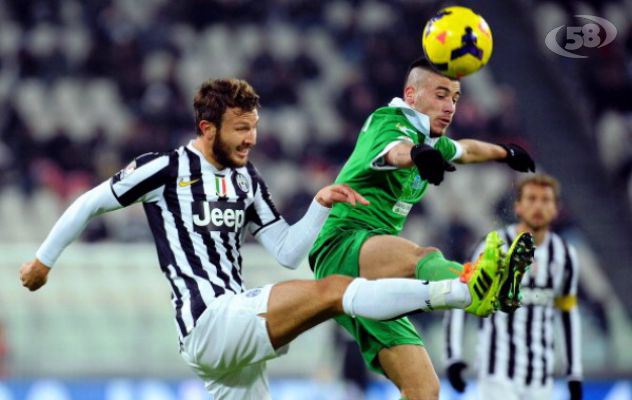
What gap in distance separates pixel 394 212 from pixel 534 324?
6.01 ft

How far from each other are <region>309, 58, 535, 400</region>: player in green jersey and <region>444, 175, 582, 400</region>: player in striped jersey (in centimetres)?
124

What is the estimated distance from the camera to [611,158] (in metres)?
14.4

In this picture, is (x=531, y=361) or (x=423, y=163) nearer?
(x=423, y=163)

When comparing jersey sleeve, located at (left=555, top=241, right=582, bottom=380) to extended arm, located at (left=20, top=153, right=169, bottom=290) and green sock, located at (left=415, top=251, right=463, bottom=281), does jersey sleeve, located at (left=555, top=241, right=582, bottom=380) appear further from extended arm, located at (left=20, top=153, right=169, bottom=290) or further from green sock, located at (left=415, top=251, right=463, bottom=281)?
extended arm, located at (left=20, top=153, right=169, bottom=290)

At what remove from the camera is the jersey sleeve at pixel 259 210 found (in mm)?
5574

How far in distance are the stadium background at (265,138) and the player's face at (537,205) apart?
411cm

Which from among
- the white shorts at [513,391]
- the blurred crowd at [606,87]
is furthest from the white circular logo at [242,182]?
the blurred crowd at [606,87]

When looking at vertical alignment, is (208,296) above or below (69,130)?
below

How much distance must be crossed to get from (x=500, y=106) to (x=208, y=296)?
35.4 ft

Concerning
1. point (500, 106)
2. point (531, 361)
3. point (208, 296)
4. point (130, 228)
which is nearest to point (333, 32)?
point (500, 106)

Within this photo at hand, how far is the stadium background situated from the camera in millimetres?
11016

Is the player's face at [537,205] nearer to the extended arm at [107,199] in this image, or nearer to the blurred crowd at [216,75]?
the extended arm at [107,199]

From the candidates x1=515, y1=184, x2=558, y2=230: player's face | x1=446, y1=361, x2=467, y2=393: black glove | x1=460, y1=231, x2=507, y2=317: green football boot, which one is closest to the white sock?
x1=460, y1=231, x2=507, y2=317: green football boot

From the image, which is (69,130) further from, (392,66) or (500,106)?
(500,106)
